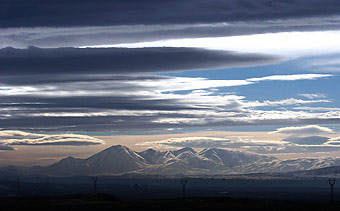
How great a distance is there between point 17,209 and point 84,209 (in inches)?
918

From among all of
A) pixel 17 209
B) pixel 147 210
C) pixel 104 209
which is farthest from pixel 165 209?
pixel 17 209

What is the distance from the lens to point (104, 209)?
191 m

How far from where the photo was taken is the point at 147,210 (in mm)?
189000

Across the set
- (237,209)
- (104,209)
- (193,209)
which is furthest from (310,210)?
(104,209)

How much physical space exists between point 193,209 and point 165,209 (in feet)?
Answer: 33.0

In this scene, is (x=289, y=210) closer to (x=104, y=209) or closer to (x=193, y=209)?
(x=193, y=209)

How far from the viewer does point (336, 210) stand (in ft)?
636

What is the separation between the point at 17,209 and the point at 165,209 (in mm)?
51819

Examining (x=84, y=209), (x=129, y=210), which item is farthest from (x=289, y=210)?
(x=84, y=209)

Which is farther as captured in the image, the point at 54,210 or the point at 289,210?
the point at 289,210

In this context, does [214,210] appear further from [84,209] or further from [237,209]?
[84,209]

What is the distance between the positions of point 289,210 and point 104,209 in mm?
67071

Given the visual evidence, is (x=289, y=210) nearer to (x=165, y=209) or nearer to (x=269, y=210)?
(x=269, y=210)

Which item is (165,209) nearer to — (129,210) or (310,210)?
(129,210)
